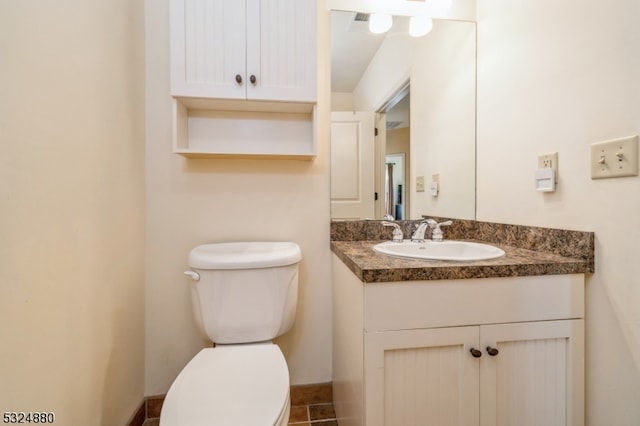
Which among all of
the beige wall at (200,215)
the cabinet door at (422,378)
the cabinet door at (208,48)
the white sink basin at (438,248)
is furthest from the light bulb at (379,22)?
the cabinet door at (422,378)

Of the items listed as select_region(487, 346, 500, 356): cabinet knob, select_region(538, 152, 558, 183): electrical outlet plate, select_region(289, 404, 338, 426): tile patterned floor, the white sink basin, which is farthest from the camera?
select_region(289, 404, 338, 426): tile patterned floor

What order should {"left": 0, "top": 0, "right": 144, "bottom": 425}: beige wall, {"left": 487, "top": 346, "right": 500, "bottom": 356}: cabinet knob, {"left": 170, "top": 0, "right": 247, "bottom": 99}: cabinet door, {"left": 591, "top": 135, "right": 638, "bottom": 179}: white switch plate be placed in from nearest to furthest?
{"left": 0, "top": 0, "right": 144, "bottom": 425}: beige wall < {"left": 591, "top": 135, "right": 638, "bottom": 179}: white switch plate < {"left": 487, "top": 346, "right": 500, "bottom": 356}: cabinet knob < {"left": 170, "top": 0, "right": 247, "bottom": 99}: cabinet door

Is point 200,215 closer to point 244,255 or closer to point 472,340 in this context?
point 244,255

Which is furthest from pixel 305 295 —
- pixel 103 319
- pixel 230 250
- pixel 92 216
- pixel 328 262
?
pixel 92 216

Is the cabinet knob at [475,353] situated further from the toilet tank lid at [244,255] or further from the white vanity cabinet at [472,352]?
the toilet tank lid at [244,255]

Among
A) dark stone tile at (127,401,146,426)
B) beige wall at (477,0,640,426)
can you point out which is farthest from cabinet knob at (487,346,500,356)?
dark stone tile at (127,401,146,426)

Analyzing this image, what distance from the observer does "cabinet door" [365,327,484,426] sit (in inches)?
33.6

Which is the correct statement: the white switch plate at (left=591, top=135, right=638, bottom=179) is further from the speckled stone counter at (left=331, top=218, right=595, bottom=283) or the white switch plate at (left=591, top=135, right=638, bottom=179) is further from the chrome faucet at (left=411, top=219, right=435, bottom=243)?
the chrome faucet at (left=411, top=219, right=435, bottom=243)

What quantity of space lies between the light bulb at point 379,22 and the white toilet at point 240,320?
3.53 feet

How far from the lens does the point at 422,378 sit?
0.88m

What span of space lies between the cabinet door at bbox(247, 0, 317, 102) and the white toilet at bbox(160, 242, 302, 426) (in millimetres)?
635

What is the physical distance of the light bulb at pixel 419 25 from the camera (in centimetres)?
144

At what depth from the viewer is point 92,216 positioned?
0.92m

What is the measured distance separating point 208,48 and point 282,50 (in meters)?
0.28
